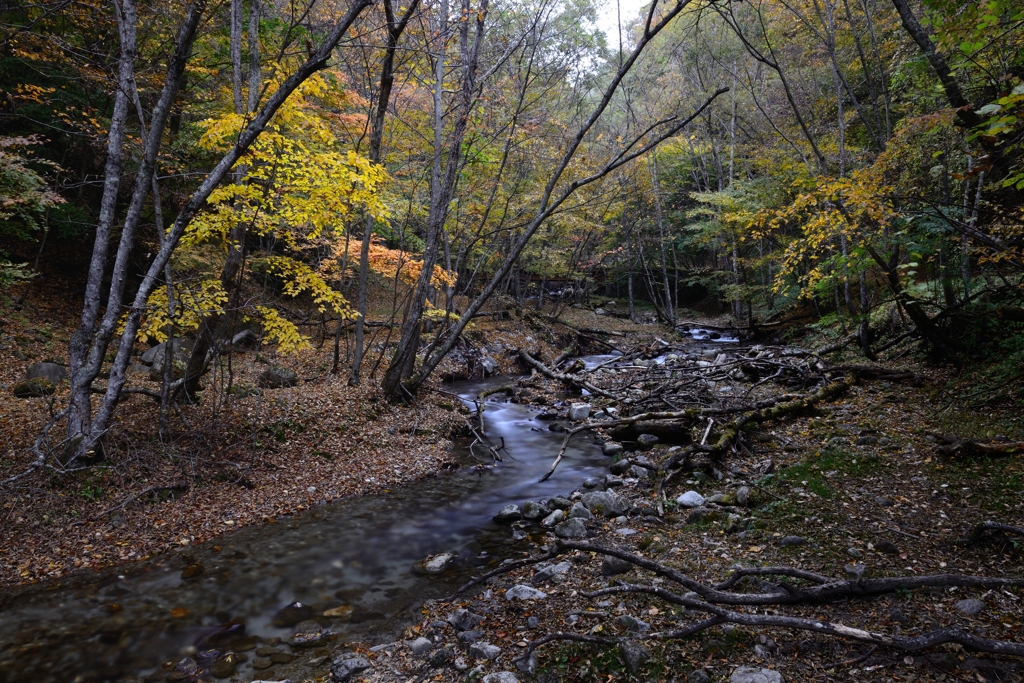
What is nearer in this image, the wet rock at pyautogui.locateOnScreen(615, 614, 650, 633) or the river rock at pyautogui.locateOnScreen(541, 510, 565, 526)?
the wet rock at pyautogui.locateOnScreen(615, 614, 650, 633)

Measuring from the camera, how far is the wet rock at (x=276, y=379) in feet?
40.5

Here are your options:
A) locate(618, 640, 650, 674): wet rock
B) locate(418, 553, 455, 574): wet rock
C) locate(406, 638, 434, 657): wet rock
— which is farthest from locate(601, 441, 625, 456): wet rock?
locate(618, 640, 650, 674): wet rock

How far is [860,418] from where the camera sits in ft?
26.7

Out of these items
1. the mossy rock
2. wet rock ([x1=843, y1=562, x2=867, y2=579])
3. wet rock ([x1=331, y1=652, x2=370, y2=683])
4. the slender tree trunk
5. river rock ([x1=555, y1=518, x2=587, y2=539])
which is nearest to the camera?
wet rock ([x1=331, y1=652, x2=370, y2=683])

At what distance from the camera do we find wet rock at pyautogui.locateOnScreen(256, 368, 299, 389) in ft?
40.5

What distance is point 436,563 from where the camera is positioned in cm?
592

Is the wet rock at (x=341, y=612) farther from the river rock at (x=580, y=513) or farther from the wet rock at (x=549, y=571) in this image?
the river rock at (x=580, y=513)

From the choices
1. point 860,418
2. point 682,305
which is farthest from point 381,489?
point 682,305

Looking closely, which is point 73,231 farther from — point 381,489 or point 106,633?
point 106,633

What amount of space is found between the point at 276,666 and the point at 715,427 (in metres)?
7.14

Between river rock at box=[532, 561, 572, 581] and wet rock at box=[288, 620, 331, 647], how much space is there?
2.06 m

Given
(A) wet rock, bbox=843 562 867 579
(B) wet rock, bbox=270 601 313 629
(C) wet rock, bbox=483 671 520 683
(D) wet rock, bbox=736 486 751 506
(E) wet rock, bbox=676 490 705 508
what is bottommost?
(B) wet rock, bbox=270 601 313 629

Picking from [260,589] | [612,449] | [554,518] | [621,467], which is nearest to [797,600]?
[554,518]

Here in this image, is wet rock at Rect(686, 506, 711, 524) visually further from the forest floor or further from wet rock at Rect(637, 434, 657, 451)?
wet rock at Rect(637, 434, 657, 451)
